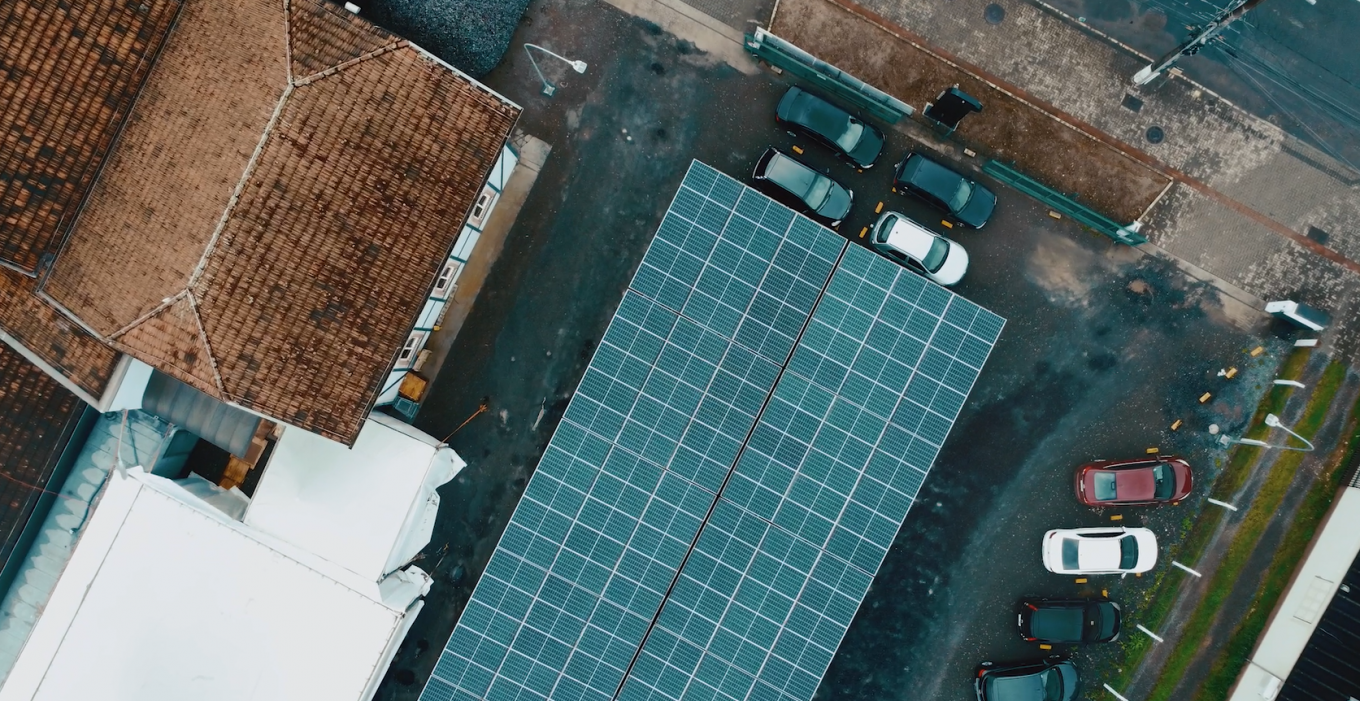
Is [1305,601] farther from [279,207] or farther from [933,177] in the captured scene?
[279,207]

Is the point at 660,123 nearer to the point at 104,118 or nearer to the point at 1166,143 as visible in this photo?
the point at 104,118

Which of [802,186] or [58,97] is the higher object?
[802,186]

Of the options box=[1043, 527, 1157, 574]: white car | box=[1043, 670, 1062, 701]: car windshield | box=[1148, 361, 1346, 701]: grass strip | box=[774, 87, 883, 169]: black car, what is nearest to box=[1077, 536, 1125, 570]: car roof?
box=[1043, 527, 1157, 574]: white car

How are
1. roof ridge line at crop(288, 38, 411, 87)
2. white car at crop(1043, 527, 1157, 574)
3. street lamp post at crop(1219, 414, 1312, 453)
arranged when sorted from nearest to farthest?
roof ridge line at crop(288, 38, 411, 87), white car at crop(1043, 527, 1157, 574), street lamp post at crop(1219, 414, 1312, 453)

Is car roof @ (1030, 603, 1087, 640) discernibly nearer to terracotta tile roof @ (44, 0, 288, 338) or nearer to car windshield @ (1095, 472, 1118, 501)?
car windshield @ (1095, 472, 1118, 501)

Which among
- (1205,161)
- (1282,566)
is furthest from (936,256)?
(1282,566)
